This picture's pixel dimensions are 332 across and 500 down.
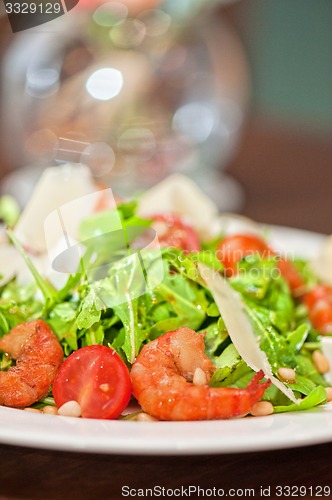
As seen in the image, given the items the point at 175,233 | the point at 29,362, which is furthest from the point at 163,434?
the point at 175,233

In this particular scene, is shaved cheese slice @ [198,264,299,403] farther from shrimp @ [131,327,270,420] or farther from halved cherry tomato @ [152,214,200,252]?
halved cherry tomato @ [152,214,200,252]

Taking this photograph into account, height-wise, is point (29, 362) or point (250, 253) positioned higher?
point (29, 362)

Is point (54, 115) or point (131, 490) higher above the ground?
point (54, 115)

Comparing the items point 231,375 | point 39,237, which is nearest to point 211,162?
point 39,237

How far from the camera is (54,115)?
13.4 ft

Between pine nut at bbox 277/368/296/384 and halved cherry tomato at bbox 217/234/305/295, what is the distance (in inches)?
20.8

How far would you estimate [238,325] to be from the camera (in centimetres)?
173

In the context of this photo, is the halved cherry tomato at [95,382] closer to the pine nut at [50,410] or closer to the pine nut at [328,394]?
the pine nut at [50,410]

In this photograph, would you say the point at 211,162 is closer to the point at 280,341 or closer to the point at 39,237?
the point at 39,237

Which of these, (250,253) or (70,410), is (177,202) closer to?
(250,253)

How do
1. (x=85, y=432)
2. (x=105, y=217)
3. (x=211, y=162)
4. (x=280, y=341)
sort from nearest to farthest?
1. (x=85, y=432)
2. (x=280, y=341)
3. (x=105, y=217)
4. (x=211, y=162)

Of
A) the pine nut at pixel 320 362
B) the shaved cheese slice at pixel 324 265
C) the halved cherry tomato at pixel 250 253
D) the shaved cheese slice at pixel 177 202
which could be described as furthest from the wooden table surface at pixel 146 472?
the shaved cheese slice at pixel 177 202

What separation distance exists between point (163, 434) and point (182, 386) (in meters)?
0.18

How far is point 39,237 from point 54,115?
6.53 feet
